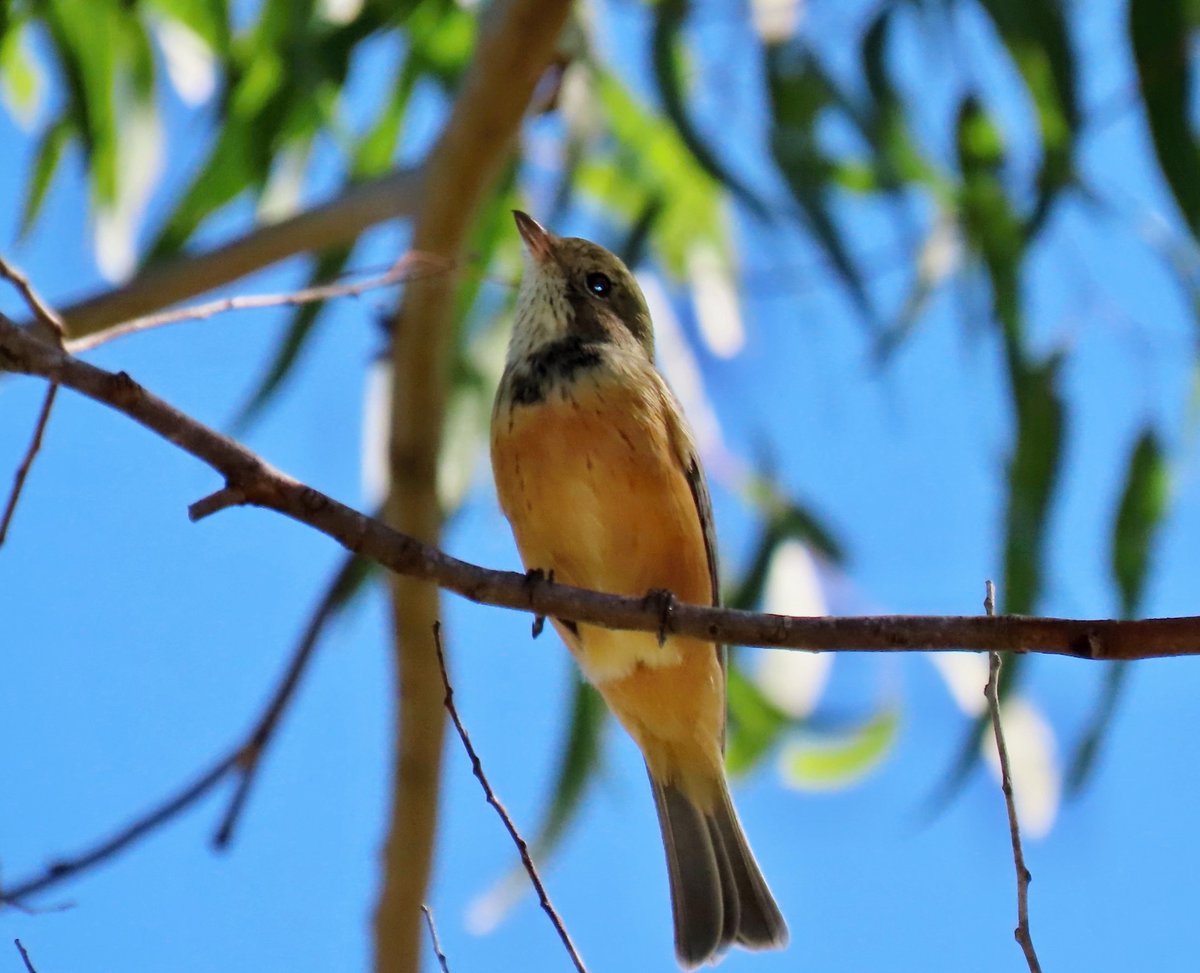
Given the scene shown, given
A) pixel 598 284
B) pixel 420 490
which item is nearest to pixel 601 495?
pixel 420 490

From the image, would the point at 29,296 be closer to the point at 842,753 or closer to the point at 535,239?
the point at 535,239

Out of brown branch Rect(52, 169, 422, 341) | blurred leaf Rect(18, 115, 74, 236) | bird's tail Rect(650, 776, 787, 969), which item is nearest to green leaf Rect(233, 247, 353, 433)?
brown branch Rect(52, 169, 422, 341)

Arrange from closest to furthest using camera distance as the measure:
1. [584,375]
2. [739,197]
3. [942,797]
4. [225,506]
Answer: [225,506]
[584,375]
[739,197]
[942,797]

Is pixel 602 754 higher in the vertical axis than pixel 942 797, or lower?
higher

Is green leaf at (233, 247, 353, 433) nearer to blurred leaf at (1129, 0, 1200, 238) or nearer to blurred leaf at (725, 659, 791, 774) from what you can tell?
blurred leaf at (725, 659, 791, 774)

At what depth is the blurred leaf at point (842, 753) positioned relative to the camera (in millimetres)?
5523

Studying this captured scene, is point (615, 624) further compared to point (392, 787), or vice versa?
point (392, 787)

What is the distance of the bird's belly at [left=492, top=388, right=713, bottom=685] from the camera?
3.61 metres

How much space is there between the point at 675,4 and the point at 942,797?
2.38 m

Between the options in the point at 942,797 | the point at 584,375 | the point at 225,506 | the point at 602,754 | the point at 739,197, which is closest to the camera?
the point at 225,506

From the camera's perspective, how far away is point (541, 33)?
3.83 m

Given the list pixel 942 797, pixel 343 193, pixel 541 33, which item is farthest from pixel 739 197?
pixel 942 797

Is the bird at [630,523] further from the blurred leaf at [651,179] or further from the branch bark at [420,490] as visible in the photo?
the blurred leaf at [651,179]

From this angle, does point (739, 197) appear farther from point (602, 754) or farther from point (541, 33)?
point (602, 754)
